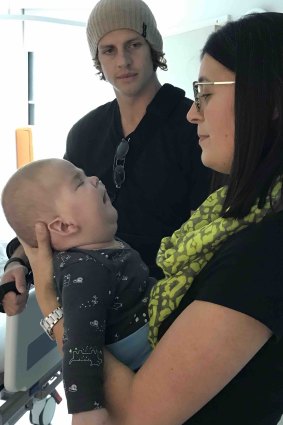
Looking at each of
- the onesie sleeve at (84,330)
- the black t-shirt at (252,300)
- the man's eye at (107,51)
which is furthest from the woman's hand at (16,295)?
the man's eye at (107,51)

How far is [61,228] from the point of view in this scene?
1.12 meters

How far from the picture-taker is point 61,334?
1014mm

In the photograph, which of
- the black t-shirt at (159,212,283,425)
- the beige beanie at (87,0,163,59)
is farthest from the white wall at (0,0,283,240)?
the black t-shirt at (159,212,283,425)

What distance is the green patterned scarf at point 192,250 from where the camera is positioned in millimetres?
823

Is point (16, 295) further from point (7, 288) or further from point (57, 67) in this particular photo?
point (57, 67)

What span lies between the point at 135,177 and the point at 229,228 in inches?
34.0

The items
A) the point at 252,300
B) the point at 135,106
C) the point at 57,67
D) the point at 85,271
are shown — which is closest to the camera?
the point at 252,300

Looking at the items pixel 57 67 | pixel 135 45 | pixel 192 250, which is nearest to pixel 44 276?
pixel 192 250

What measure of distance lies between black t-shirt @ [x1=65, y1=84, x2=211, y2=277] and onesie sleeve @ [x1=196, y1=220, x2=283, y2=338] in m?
0.84

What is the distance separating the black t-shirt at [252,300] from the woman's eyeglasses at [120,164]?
0.86 m

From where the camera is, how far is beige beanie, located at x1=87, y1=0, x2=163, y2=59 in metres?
1.59

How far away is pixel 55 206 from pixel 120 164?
577 mm

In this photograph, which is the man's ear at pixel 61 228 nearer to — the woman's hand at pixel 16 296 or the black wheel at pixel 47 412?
the woman's hand at pixel 16 296

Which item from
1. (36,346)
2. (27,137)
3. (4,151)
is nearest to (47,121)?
(4,151)
